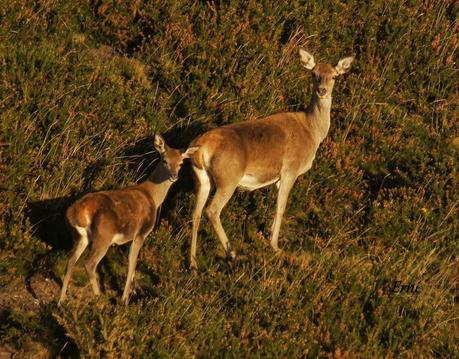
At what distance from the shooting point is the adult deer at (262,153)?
10.8m

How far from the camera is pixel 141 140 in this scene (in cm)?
1214

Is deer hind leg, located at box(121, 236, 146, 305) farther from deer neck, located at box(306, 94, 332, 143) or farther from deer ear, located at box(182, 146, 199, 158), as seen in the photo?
deer neck, located at box(306, 94, 332, 143)

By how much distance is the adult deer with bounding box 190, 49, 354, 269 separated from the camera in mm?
10805

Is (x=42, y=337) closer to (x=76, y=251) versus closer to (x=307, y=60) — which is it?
(x=76, y=251)

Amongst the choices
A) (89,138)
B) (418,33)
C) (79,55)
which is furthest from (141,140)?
(418,33)

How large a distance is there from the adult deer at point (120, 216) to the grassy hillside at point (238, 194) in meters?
0.38

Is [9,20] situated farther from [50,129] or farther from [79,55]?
[50,129]

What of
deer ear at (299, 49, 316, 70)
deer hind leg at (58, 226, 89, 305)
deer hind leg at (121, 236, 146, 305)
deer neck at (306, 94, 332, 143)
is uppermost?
deer hind leg at (58, 226, 89, 305)

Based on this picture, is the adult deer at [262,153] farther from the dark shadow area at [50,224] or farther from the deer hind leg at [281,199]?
the dark shadow area at [50,224]

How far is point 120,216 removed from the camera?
973 centimetres

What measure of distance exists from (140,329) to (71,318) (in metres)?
0.62

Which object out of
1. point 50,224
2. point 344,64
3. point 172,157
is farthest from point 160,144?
point 344,64

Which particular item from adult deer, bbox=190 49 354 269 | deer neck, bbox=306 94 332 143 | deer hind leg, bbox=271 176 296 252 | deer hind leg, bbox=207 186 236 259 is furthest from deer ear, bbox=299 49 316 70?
Answer: deer hind leg, bbox=207 186 236 259

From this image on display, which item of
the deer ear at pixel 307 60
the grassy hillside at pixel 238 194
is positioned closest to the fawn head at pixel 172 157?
the grassy hillside at pixel 238 194
